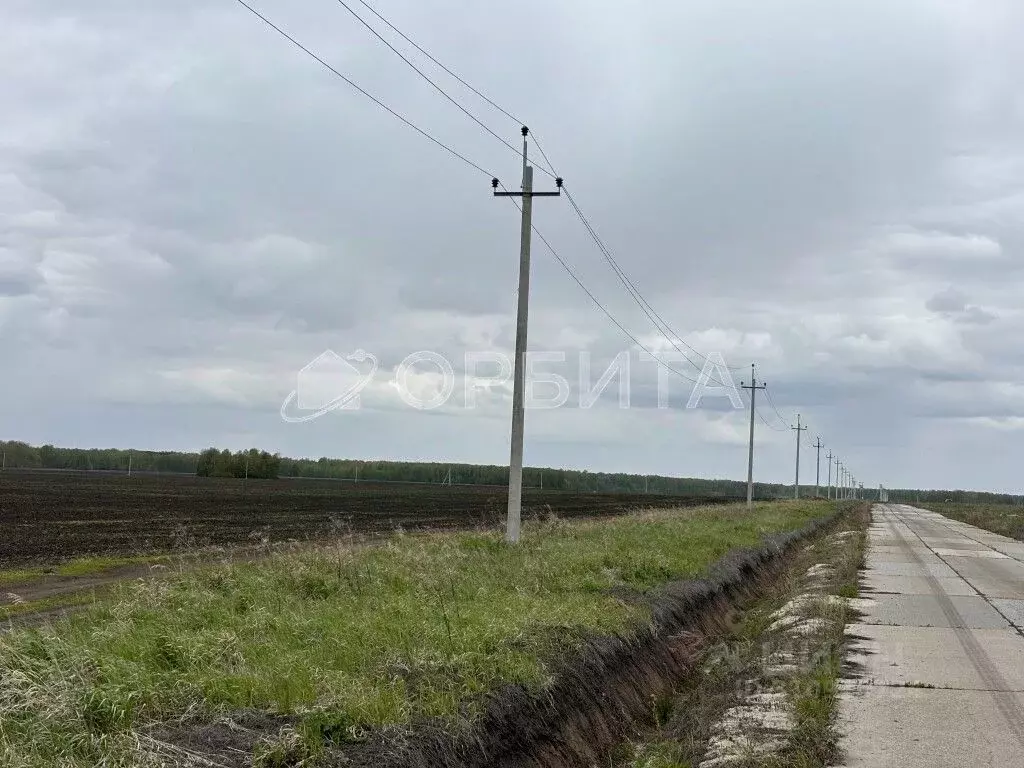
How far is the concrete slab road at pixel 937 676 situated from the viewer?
816cm

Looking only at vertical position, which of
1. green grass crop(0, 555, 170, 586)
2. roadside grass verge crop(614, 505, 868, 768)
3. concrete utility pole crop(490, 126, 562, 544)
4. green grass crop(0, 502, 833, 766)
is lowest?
green grass crop(0, 555, 170, 586)

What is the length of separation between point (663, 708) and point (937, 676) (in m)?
3.23

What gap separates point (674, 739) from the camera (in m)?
9.31

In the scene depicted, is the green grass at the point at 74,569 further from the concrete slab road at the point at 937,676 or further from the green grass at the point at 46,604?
the concrete slab road at the point at 937,676

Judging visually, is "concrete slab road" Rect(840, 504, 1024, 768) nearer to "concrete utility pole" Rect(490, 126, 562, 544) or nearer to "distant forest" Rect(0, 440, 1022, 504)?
"concrete utility pole" Rect(490, 126, 562, 544)

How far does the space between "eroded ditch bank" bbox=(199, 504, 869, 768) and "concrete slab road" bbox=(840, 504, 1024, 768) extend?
1.27ft

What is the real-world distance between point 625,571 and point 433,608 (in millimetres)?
6408

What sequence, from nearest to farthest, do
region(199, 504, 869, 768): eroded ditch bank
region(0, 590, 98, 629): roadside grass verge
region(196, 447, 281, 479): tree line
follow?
1. region(199, 504, 869, 768): eroded ditch bank
2. region(0, 590, 98, 629): roadside grass verge
3. region(196, 447, 281, 479): tree line

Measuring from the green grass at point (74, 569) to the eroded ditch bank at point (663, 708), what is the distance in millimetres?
9511

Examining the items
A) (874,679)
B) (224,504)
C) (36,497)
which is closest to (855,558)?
(874,679)

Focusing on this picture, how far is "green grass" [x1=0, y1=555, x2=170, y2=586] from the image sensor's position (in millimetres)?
18739

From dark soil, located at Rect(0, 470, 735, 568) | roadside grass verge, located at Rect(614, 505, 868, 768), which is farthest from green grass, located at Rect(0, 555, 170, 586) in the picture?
roadside grass verge, located at Rect(614, 505, 868, 768)

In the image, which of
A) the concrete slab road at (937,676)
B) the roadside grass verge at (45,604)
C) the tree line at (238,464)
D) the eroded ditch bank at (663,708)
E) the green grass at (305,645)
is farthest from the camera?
the tree line at (238,464)

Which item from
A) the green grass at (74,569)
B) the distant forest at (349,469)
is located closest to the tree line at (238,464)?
the distant forest at (349,469)
